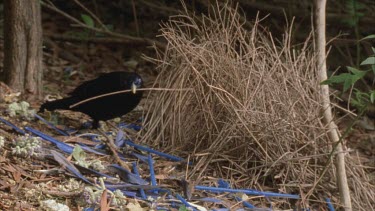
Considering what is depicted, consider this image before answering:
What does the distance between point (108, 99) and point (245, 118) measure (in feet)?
2.88

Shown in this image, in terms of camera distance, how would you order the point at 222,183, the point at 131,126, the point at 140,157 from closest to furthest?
the point at 222,183
the point at 140,157
the point at 131,126

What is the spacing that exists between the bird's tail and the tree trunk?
1.53 feet

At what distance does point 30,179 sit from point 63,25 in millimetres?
3747

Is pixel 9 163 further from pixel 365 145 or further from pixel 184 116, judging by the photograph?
pixel 365 145

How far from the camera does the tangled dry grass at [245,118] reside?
402 cm

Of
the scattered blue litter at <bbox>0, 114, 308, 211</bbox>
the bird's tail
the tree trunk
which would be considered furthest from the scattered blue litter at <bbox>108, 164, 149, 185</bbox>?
the tree trunk

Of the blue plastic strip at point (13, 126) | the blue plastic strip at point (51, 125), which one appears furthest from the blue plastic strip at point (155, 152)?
the blue plastic strip at point (13, 126)

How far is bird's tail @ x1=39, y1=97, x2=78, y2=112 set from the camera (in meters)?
4.49

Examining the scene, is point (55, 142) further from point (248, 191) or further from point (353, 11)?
point (353, 11)

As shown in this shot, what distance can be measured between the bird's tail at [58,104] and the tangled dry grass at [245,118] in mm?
489

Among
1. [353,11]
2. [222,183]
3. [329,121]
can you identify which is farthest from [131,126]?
[353,11]

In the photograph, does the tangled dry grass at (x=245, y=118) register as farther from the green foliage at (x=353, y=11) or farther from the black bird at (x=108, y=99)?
the green foliage at (x=353, y=11)

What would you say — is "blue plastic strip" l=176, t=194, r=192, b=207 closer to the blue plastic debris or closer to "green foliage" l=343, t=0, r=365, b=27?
the blue plastic debris

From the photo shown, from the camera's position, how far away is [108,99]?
14.4 ft
